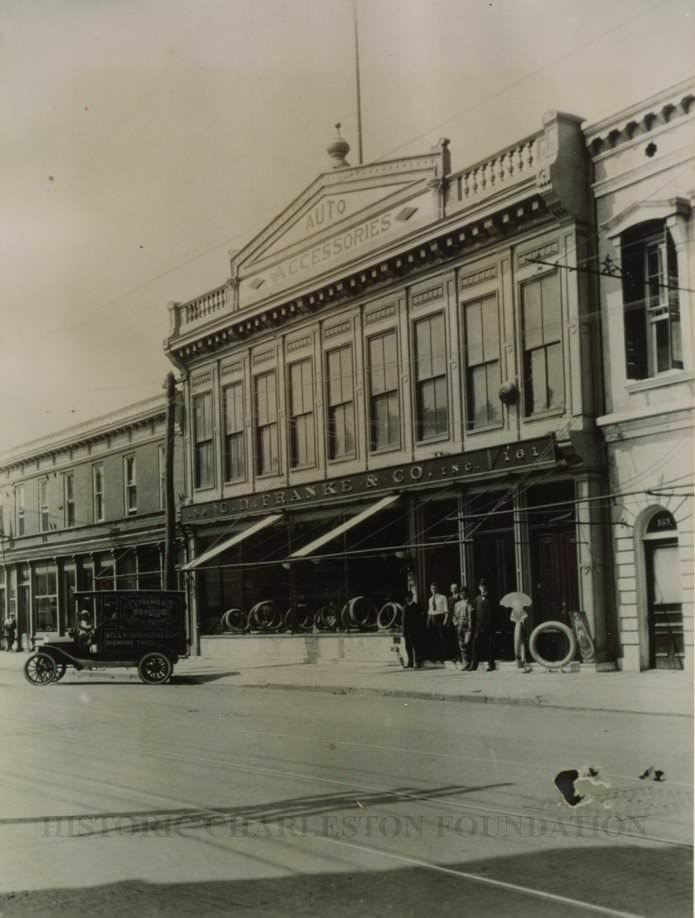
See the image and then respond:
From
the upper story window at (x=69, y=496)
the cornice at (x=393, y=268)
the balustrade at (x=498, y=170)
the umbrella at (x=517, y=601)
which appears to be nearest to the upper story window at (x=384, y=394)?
the cornice at (x=393, y=268)

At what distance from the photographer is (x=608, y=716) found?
11898 mm

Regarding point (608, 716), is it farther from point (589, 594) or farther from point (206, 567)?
point (206, 567)

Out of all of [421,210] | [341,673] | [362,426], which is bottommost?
[341,673]

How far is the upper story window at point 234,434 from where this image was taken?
2325 cm

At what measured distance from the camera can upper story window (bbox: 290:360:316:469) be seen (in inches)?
824

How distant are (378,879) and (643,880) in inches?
56.5

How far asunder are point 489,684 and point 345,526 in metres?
5.41

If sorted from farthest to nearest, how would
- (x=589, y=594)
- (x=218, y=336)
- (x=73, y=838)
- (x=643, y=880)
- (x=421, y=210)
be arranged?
(x=218, y=336) → (x=421, y=210) → (x=589, y=594) → (x=73, y=838) → (x=643, y=880)

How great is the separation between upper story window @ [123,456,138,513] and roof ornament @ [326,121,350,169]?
15.4 meters

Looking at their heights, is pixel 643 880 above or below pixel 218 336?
below

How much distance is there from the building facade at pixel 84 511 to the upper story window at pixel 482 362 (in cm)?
1113

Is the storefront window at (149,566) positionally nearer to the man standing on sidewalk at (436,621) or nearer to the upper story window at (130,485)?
the upper story window at (130,485)

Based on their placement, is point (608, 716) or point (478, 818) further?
point (608, 716)

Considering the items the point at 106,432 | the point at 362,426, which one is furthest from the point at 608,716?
the point at 106,432
